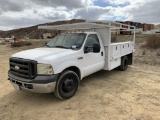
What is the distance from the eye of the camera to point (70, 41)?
5477 mm

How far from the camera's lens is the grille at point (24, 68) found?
4105mm

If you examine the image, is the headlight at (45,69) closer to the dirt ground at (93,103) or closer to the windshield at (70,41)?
the dirt ground at (93,103)

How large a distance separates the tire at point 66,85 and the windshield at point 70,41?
0.93m

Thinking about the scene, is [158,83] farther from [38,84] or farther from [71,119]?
[38,84]

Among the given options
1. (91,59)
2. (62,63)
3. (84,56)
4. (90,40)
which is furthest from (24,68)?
(90,40)

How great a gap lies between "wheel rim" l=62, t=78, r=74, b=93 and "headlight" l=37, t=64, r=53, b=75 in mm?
631

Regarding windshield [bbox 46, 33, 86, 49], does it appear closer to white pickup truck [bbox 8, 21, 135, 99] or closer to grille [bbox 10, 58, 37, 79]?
white pickup truck [bbox 8, 21, 135, 99]

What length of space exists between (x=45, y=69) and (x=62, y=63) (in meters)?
0.51

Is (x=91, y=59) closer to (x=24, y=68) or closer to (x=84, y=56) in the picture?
(x=84, y=56)

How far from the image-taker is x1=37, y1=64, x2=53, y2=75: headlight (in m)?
4.07

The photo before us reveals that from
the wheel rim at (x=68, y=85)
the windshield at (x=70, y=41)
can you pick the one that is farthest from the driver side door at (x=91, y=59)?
the wheel rim at (x=68, y=85)

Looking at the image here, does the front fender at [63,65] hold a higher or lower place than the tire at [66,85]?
higher

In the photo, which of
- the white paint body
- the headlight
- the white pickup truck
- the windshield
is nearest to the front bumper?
the white pickup truck

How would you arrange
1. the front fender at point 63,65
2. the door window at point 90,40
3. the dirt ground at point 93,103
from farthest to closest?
the door window at point 90,40 < the front fender at point 63,65 < the dirt ground at point 93,103
